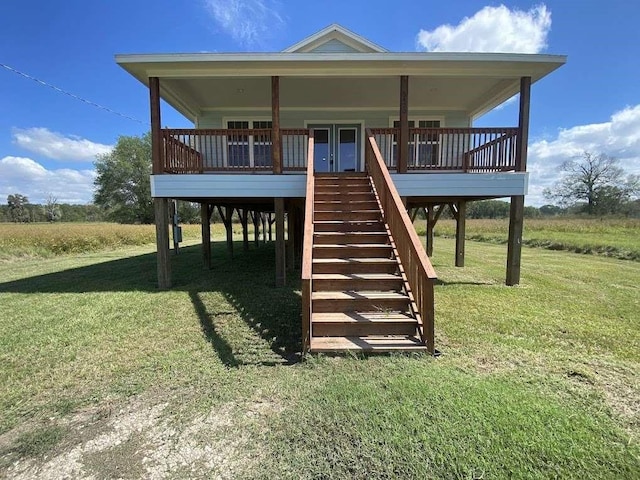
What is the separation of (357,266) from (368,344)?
1.41 metres

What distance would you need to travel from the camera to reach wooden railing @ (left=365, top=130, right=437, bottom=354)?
3621 mm

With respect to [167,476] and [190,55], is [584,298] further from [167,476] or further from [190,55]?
[190,55]

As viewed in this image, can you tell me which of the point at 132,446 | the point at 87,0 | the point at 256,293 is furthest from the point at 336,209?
the point at 87,0

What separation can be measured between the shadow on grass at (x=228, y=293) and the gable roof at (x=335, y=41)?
6301 millimetres

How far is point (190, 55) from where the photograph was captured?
21.4ft

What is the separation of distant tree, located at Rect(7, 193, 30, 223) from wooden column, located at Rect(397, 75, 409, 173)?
65.8 meters

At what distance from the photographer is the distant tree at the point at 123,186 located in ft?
148

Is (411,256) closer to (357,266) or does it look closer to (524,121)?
(357,266)

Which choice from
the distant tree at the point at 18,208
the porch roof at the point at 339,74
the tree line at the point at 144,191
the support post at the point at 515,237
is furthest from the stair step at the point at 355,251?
the distant tree at the point at 18,208

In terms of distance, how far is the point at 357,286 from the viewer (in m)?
4.58

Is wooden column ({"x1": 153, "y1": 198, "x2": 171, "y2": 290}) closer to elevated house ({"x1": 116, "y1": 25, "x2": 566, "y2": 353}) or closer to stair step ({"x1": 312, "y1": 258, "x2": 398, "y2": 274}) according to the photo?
elevated house ({"x1": 116, "y1": 25, "x2": 566, "y2": 353})

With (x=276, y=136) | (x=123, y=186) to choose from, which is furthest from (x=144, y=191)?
(x=276, y=136)

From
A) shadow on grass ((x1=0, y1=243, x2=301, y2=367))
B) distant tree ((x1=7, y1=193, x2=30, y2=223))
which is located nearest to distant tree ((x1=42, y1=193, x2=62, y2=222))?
distant tree ((x1=7, y1=193, x2=30, y2=223))

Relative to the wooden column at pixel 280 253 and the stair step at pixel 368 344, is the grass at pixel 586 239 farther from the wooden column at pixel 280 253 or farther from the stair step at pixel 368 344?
the stair step at pixel 368 344
